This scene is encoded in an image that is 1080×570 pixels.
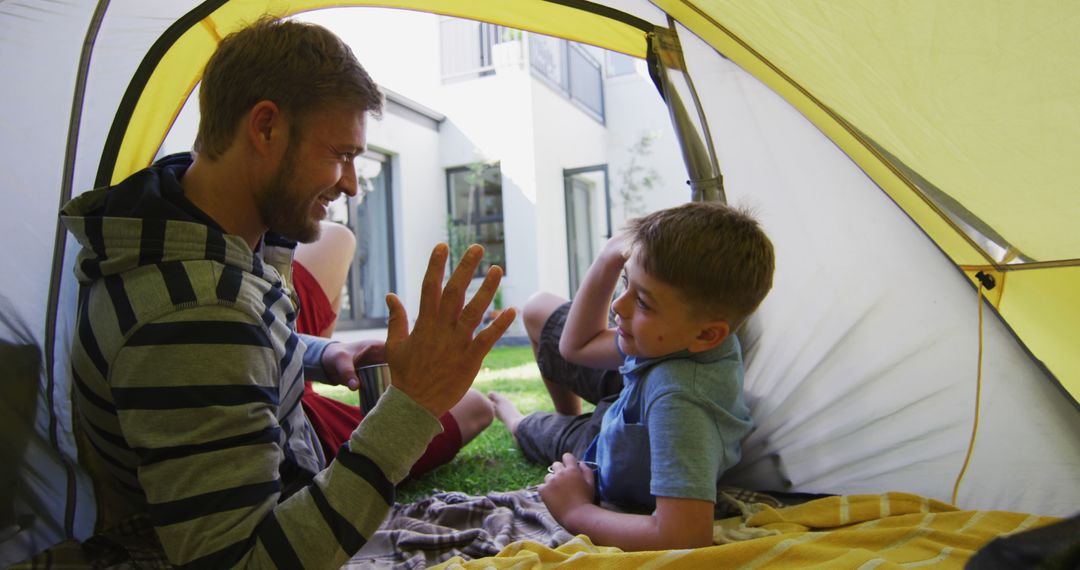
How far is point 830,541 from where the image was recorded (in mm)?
1075

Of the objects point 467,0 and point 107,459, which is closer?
point 107,459

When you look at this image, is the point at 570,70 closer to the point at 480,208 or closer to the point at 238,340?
the point at 480,208

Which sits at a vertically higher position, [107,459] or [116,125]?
[116,125]

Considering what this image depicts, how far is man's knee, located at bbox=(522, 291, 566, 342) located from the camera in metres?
1.82

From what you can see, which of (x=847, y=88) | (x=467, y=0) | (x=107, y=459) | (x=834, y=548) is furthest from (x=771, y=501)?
(x=467, y=0)

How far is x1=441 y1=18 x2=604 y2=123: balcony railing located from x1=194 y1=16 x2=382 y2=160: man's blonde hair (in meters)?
6.01

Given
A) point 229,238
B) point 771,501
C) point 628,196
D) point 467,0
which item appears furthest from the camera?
point 628,196

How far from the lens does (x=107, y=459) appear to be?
40.6 inches

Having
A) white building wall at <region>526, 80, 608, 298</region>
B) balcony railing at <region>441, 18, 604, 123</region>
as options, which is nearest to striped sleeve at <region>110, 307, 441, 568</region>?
white building wall at <region>526, 80, 608, 298</region>

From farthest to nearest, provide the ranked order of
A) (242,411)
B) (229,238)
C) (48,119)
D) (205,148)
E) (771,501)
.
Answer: (771,501) < (48,119) < (205,148) < (229,238) < (242,411)

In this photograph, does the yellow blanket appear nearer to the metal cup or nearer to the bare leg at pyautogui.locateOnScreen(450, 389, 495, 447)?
the metal cup

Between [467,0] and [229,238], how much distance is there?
1.02 meters

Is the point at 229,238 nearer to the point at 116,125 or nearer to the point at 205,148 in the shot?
the point at 205,148

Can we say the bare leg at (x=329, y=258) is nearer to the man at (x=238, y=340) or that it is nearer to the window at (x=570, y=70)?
the man at (x=238, y=340)
